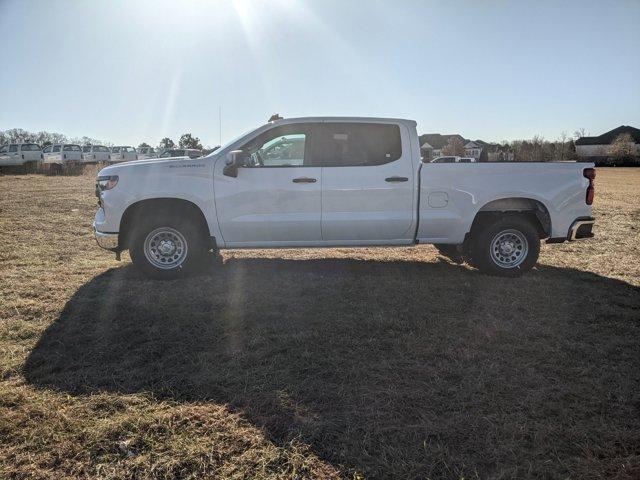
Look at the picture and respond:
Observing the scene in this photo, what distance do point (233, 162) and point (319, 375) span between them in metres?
3.07

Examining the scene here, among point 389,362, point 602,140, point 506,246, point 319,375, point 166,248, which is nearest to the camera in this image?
point 319,375

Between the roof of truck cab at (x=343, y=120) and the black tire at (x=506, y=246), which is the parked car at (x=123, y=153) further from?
the black tire at (x=506, y=246)

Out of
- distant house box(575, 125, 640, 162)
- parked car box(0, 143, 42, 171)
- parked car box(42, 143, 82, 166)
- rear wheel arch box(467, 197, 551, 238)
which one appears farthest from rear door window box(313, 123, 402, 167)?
distant house box(575, 125, 640, 162)

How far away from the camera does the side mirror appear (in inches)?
224

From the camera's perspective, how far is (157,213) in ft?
19.4

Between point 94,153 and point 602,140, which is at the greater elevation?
point 602,140

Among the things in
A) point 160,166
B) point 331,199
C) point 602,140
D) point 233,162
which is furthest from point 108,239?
point 602,140

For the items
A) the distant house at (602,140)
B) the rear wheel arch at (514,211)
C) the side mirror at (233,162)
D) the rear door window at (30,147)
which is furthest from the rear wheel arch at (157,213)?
the distant house at (602,140)

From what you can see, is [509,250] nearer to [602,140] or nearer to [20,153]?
[20,153]

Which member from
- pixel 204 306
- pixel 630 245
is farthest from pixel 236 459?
pixel 630 245

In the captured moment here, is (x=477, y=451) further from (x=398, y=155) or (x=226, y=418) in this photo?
(x=398, y=155)

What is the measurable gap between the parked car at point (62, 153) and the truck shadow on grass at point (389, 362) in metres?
38.9

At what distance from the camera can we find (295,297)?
533 centimetres

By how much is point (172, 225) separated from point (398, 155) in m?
2.93
